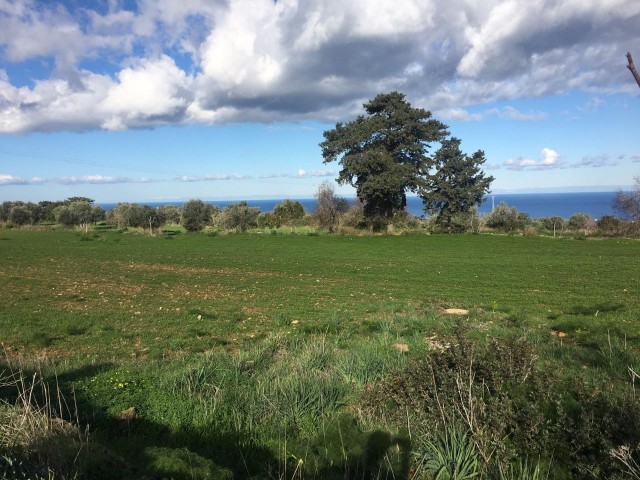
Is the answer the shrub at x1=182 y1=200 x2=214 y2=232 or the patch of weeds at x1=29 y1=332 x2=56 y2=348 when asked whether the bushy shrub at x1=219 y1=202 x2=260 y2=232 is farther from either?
the patch of weeds at x1=29 y1=332 x2=56 y2=348

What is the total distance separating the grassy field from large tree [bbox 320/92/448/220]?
67.9 feet

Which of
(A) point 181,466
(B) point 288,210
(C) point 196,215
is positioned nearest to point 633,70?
(A) point 181,466

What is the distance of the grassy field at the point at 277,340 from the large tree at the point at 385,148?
20686mm

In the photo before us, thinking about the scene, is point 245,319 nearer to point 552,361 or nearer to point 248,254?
point 552,361

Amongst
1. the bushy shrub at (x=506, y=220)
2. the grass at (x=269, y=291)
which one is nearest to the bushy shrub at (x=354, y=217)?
the bushy shrub at (x=506, y=220)

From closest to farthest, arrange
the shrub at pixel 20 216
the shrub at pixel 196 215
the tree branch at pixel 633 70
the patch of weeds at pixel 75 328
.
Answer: the tree branch at pixel 633 70 < the patch of weeds at pixel 75 328 < the shrub at pixel 196 215 < the shrub at pixel 20 216

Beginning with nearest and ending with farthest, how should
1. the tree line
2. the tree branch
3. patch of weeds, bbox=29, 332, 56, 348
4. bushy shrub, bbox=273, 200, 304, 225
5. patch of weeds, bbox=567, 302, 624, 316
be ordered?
the tree branch
patch of weeds, bbox=29, 332, 56, 348
patch of weeds, bbox=567, 302, 624, 316
the tree line
bushy shrub, bbox=273, 200, 304, 225

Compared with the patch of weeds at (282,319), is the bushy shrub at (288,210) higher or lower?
higher

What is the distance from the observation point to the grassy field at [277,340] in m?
4.61

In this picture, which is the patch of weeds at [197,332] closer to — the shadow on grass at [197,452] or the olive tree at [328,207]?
the shadow on grass at [197,452]

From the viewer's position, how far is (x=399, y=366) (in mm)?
6234

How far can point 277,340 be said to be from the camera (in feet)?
29.0

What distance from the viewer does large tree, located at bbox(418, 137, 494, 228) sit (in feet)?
149

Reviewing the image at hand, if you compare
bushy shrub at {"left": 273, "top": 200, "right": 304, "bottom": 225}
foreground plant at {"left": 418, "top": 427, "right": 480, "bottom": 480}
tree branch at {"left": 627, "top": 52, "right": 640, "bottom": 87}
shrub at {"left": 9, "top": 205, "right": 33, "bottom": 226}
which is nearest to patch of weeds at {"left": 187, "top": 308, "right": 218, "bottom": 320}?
foreground plant at {"left": 418, "top": 427, "right": 480, "bottom": 480}
